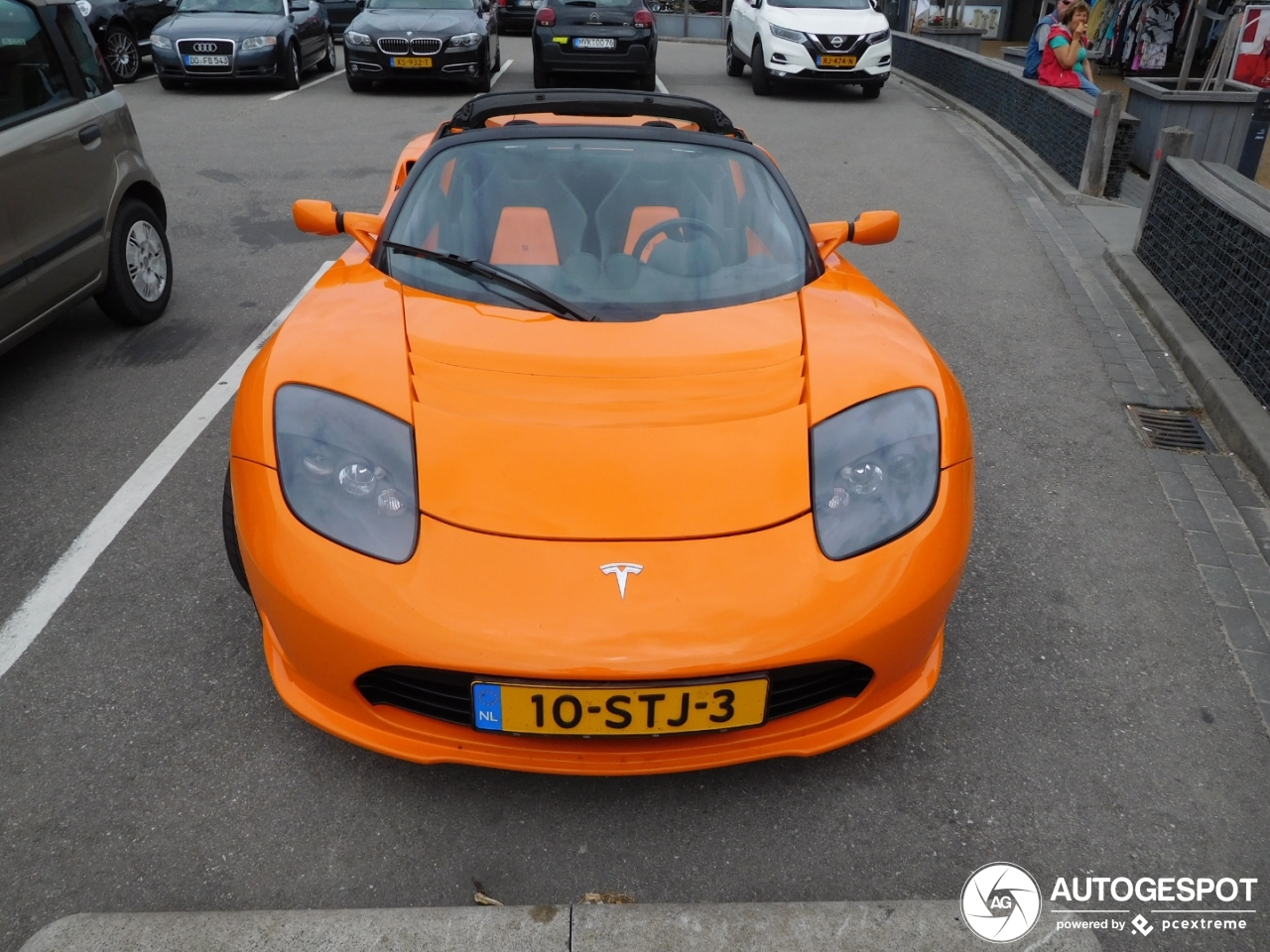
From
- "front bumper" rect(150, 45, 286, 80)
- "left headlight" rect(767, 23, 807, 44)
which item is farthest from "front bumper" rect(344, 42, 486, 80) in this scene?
"left headlight" rect(767, 23, 807, 44)

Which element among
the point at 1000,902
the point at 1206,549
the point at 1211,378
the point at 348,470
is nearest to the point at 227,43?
the point at 1211,378

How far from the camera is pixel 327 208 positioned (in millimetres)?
3539

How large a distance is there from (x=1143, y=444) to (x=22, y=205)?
15.6ft

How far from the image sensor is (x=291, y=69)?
13.9 metres

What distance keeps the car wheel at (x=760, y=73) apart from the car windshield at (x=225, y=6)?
21.7 ft

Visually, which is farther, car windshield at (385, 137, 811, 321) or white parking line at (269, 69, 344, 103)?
white parking line at (269, 69, 344, 103)

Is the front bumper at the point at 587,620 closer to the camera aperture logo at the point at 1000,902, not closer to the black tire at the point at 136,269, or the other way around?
the camera aperture logo at the point at 1000,902

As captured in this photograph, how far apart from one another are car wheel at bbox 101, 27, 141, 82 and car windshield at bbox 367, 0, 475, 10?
370 centimetres

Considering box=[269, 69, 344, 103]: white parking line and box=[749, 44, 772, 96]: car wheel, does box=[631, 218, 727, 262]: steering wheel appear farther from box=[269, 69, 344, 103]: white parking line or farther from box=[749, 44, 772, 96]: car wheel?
box=[749, 44, 772, 96]: car wheel

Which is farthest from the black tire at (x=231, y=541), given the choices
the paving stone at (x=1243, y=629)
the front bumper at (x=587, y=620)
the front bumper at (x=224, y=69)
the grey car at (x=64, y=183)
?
the front bumper at (x=224, y=69)

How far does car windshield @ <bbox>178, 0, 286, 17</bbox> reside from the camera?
13578mm

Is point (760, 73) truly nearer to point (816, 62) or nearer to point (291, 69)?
point (816, 62)

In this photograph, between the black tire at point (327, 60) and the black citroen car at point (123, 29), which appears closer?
the black citroen car at point (123, 29)

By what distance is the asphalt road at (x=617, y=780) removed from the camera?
7.23ft
